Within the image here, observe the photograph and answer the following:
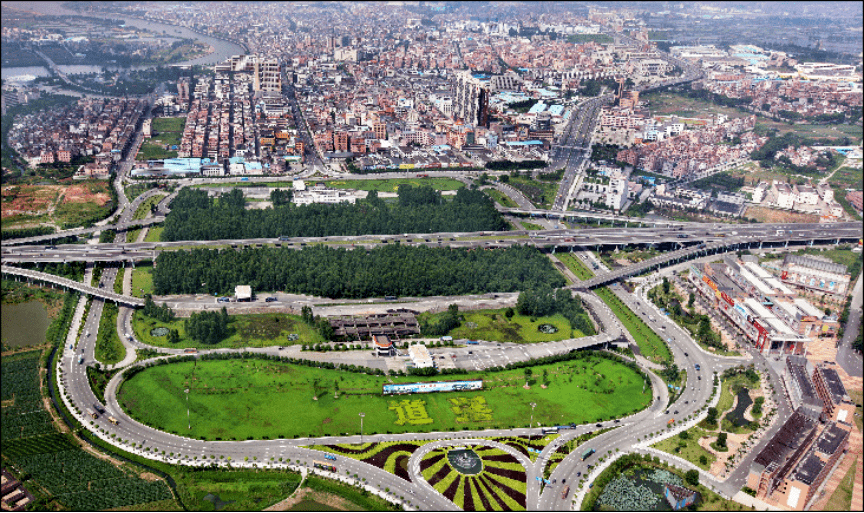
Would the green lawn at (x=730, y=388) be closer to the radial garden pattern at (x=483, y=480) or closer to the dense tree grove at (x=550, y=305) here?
the dense tree grove at (x=550, y=305)

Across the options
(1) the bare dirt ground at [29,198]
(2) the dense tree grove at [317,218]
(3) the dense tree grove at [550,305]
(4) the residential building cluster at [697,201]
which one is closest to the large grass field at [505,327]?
(3) the dense tree grove at [550,305]

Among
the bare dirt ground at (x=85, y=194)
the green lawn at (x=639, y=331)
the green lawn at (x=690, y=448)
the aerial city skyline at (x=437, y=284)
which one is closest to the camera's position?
the aerial city skyline at (x=437, y=284)

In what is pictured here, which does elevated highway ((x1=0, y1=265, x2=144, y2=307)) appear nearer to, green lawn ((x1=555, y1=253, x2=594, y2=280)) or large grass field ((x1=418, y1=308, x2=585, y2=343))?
large grass field ((x1=418, y1=308, x2=585, y2=343))

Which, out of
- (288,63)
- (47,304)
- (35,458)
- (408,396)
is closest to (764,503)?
(408,396)

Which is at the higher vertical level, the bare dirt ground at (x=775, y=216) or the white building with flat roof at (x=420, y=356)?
the bare dirt ground at (x=775, y=216)

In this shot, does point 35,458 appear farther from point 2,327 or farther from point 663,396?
point 663,396

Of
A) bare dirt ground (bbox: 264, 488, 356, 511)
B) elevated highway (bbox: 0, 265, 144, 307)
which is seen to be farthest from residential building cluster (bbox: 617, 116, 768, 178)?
bare dirt ground (bbox: 264, 488, 356, 511)
